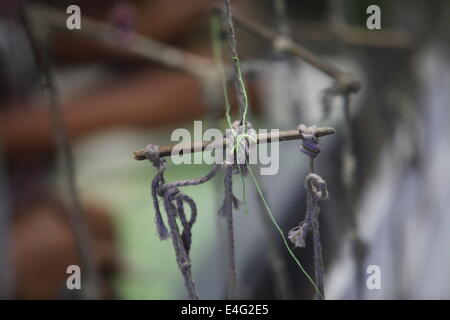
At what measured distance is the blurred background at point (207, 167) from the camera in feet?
2.21

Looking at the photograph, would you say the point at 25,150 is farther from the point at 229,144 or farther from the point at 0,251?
the point at 229,144

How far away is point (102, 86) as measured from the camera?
168 centimetres

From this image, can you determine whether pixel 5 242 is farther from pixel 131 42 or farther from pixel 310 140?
pixel 310 140

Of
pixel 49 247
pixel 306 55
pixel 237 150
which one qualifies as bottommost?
pixel 49 247

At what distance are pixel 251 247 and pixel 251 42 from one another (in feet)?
1.12

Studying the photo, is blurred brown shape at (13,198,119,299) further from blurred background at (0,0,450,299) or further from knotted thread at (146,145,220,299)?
knotted thread at (146,145,220,299)

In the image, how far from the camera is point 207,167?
32.3 inches

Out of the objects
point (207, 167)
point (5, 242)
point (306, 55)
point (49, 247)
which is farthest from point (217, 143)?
point (5, 242)

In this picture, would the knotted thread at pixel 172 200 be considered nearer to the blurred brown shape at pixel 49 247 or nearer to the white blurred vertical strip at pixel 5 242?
the blurred brown shape at pixel 49 247

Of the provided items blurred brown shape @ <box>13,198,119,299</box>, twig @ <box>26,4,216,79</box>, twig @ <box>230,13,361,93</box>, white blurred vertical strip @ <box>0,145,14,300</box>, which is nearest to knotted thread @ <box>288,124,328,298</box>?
twig @ <box>230,13,361,93</box>

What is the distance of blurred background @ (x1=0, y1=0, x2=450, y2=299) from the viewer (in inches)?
26.5

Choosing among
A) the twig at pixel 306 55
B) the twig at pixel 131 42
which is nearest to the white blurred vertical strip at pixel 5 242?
the twig at pixel 131 42
